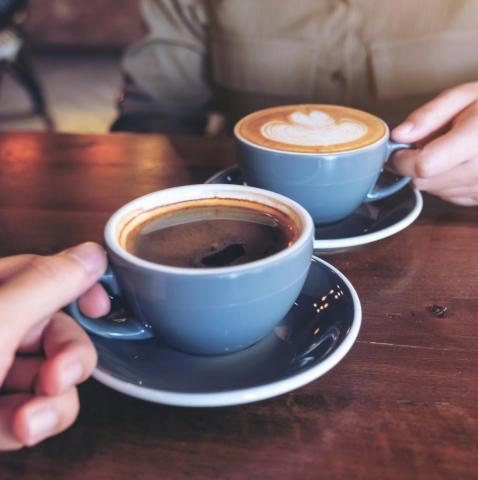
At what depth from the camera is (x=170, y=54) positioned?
1.39 meters

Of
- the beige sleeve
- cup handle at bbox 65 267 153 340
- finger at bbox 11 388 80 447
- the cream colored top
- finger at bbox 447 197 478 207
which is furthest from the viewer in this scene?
the beige sleeve

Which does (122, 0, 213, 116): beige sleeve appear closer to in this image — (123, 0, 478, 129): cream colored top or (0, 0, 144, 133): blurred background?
(123, 0, 478, 129): cream colored top

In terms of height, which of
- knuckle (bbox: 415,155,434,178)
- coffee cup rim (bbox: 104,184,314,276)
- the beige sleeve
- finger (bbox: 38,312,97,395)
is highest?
coffee cup rim (bbox: 104,184,314,276)

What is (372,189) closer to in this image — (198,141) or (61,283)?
(198,141)

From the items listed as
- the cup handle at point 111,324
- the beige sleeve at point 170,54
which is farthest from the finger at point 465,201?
the beige sleeve at point 170,54

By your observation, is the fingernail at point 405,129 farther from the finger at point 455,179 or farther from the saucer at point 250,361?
the saucer at point 250,361

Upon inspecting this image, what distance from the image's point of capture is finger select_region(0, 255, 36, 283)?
0.46 m

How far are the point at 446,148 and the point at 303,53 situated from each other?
2.13 feet

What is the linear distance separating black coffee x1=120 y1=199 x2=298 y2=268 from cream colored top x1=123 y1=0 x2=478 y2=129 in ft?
2.47

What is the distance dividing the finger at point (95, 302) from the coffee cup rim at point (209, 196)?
0.04 m

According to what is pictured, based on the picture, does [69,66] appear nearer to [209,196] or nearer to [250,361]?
[209,196]

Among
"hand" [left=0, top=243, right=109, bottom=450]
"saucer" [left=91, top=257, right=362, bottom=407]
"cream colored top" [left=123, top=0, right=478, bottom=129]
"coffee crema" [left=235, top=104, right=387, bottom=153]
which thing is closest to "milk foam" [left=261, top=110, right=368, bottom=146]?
"coffee crema" [left=235, top=104, right=387, bottom=153]

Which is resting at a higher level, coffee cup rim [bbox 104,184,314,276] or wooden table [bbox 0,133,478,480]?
coffee cup rim [bbox 104,184,314,276]

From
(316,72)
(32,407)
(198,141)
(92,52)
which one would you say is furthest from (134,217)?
(92,52)
